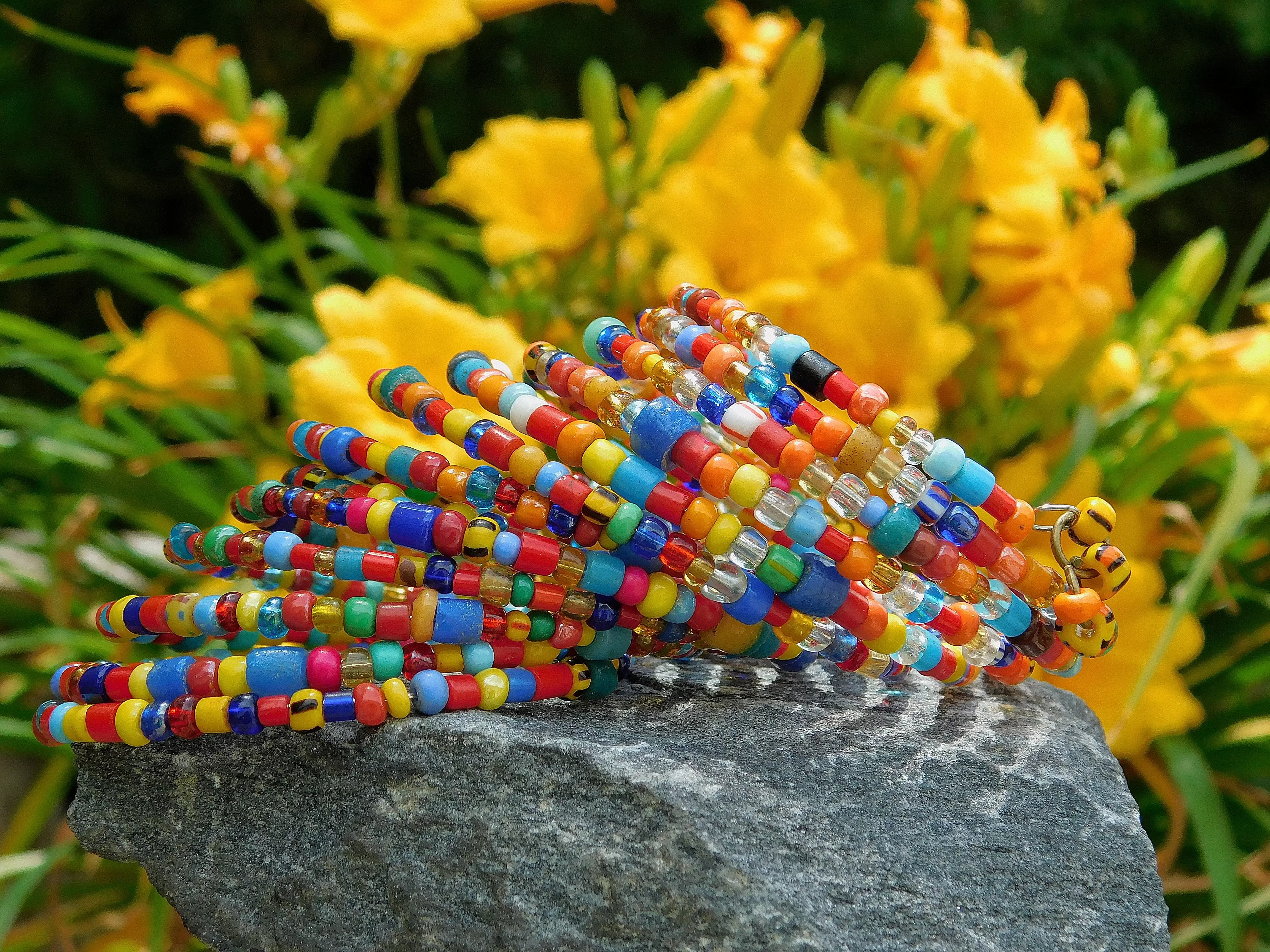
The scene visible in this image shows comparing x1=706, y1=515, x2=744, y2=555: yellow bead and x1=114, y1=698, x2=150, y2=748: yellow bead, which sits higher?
x1=706, y1=515, x2=744, y2=555: yellow bead

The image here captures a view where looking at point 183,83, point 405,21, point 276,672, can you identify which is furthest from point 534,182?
point 276,672

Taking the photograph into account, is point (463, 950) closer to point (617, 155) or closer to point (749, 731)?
point (749, 731)

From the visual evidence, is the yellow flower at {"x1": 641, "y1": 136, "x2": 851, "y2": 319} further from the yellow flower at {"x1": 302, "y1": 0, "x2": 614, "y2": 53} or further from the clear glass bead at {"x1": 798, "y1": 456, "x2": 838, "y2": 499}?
the clear glass bead at {"x1": 798, "y1": 456, "x2": 838, "y2": 499}

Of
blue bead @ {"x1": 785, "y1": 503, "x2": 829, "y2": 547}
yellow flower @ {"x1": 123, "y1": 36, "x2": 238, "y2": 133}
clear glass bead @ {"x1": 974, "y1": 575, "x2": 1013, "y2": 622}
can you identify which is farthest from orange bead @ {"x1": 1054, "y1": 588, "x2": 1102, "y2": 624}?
yellow flower @ {"x1": 123, "y1": 36, "x2": 238, "y2": 133}

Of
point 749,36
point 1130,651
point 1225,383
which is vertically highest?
point 749,36

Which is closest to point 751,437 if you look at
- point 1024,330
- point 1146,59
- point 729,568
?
point 729,568

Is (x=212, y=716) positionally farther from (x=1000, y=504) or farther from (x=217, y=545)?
(x=1000, y=504)
